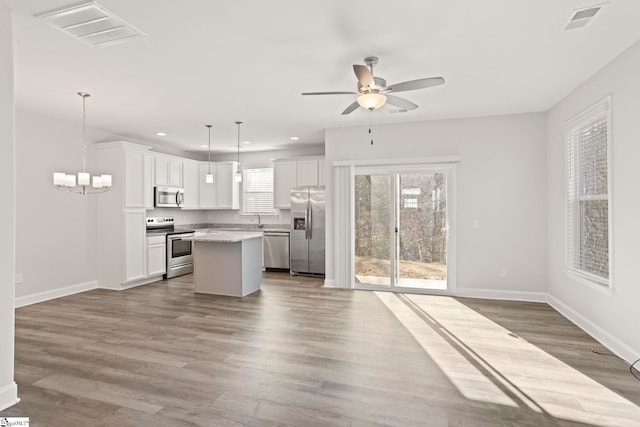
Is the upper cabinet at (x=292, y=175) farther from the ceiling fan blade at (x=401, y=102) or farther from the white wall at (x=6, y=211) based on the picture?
the white wall at (x=6, y=211)

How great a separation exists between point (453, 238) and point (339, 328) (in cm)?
251

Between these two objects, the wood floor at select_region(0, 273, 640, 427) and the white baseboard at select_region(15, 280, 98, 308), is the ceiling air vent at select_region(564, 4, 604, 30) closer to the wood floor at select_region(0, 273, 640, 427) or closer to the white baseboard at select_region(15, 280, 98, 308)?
the wood floor at select_region(0, 273, 640, 427)

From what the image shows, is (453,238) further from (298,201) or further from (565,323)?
(298,201)

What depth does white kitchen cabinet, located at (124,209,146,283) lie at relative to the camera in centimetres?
586

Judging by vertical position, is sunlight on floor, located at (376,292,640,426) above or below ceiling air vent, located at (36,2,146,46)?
below

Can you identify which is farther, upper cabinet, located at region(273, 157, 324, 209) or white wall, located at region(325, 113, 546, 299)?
upper cabinet, located at region(273, 157, 324, 209)

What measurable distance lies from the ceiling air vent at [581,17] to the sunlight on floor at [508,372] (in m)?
2.75

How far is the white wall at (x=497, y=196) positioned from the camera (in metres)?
5.02

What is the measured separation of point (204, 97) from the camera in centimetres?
431

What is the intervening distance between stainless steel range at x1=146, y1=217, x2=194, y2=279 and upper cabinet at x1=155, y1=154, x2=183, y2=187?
758 mm

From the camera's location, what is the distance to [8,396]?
2328mm

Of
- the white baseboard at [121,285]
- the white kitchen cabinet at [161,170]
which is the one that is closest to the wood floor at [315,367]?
the white baseboard at [121,285]

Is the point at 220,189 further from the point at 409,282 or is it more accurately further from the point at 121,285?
the point at 409,282

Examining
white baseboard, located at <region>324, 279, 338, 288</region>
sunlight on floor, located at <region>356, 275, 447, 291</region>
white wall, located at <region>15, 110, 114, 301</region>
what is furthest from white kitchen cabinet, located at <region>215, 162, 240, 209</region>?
sunlight on floor, located at <region>356, 275, 447, 291</region>
